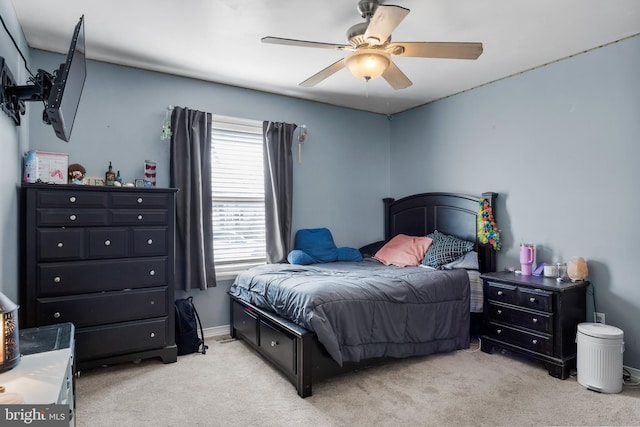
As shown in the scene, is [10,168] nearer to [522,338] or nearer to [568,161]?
[522,338]

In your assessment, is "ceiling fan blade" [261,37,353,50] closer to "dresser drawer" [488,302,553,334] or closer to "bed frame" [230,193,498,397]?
"bed frame" [230,193,498,397]

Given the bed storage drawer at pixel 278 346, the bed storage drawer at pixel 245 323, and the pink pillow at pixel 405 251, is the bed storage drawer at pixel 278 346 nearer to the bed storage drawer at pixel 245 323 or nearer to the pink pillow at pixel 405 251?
the bed storage drawer at pixel 245 323

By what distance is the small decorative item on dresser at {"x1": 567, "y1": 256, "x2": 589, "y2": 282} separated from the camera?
296cm

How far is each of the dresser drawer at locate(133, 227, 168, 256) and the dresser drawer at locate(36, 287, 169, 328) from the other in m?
0.31

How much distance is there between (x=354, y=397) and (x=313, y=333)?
502 mm

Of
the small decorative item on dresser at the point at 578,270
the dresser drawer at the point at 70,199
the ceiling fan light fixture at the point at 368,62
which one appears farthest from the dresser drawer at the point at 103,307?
the small decorative item on dresser at the point at 578,270

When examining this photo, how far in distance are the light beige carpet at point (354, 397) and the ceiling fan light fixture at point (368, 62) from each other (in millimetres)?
2095

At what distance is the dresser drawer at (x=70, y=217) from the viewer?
2.63 meters

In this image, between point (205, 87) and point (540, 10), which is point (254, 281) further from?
point (540, 10)

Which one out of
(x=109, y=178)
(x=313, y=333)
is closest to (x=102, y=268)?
(x=109, y=178)

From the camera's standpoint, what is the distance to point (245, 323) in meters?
3.42

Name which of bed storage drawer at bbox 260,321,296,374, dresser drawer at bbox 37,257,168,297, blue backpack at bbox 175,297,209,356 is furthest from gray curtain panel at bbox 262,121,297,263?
dresser drawer at bbox 37,257,168,297

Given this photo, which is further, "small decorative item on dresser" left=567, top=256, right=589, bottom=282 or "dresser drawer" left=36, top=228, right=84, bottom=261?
"small decorative item on dresser" left=567, top=256, right=589, bottom=282

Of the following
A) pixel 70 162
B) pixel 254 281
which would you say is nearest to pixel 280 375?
pixel 254 281
